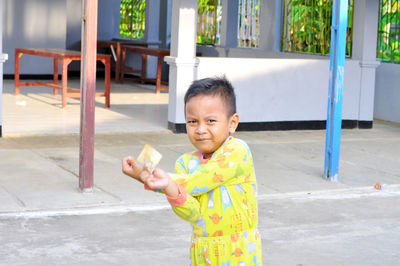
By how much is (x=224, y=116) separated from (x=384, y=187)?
526cm

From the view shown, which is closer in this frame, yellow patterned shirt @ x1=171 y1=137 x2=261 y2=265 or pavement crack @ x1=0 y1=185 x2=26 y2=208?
yellow patterned shirt @ x1=171 y1=137 x2=261 y2=265

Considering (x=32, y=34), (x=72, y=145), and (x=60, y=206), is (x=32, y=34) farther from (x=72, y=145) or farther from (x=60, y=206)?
(x=60, y=206)

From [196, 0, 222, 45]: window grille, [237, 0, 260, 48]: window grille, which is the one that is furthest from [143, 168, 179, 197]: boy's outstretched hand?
[196, 0, 222, 45]: window grille

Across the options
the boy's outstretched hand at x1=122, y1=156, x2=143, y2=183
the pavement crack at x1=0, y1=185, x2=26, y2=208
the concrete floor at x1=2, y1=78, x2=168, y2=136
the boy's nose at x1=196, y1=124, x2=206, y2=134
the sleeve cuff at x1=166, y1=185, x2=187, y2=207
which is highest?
the boy's nose at x1=196, y1=124, x2=206, y2=134

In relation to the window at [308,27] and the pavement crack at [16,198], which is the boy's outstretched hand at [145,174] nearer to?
the pavement crack at [16,198]

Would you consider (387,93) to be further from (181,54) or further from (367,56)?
(181,54)

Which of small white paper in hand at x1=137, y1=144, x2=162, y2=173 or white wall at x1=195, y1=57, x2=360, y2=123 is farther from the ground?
small white paper in hand at x1=137, y1=144, x2=162, y2=173

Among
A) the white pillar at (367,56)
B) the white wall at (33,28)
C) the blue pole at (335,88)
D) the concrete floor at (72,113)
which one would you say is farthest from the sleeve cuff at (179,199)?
the white wall at (33,28)

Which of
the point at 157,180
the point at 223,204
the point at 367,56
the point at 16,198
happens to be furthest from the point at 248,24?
the point at 157,180

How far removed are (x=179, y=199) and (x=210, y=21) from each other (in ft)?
50.9

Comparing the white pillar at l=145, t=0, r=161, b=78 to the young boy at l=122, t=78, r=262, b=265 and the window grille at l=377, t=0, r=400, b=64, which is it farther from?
the young boy at l=122, t=78, r=262, b=265

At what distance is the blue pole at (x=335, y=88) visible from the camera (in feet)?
25.3

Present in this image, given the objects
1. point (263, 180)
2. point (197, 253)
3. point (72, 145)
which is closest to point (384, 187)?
point (263, 180)

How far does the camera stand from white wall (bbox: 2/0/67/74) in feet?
60.4
